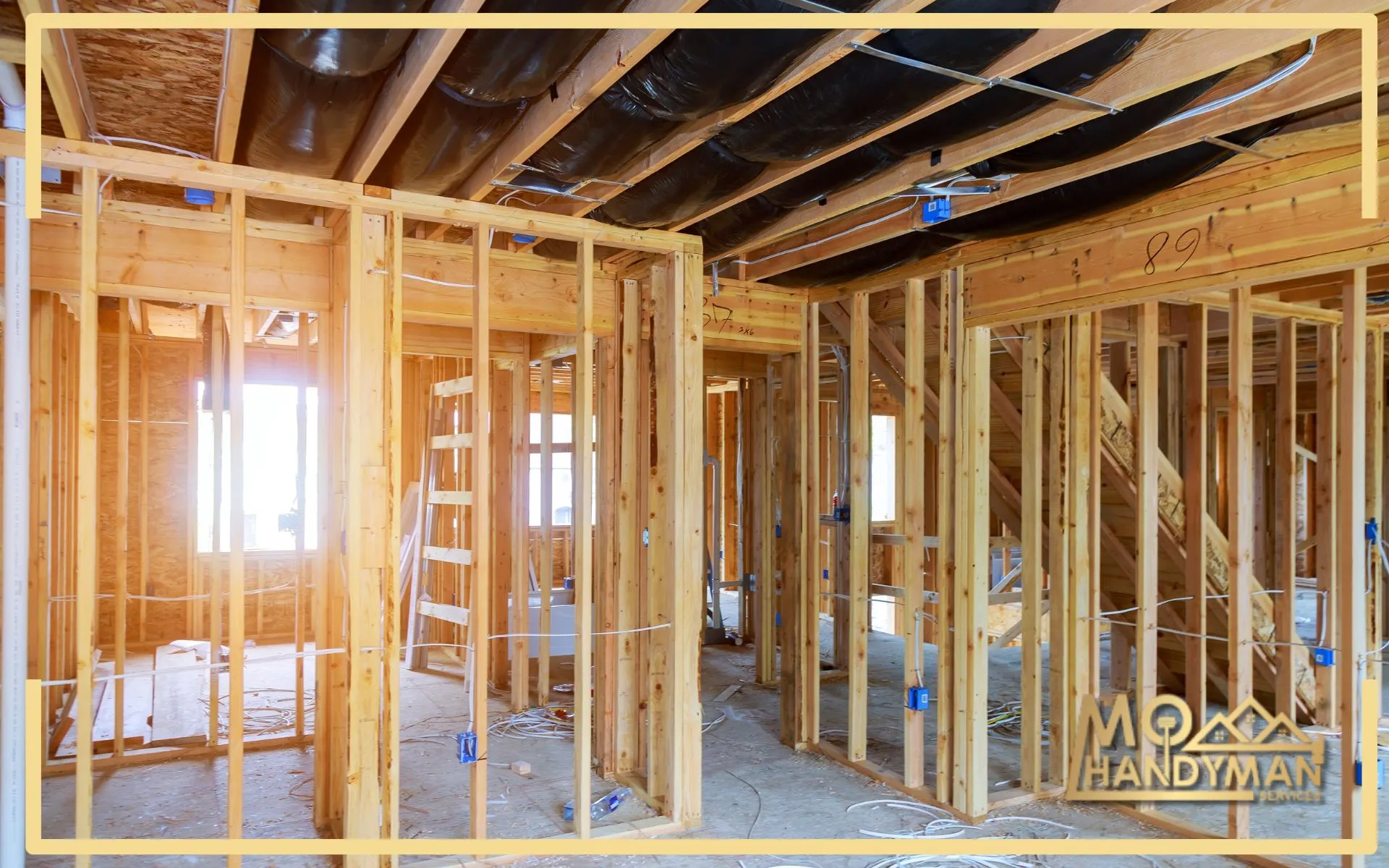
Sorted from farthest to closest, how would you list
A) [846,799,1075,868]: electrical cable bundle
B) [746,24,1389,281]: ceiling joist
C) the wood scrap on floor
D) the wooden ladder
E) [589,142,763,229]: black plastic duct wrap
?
the wooden ladder
the wood scrap on floor
[846,799,1075,868]: electrical cable bundle
[589,142,763,229]: black plastic duct wrap
[746,24,1389,281]: ceiling joist

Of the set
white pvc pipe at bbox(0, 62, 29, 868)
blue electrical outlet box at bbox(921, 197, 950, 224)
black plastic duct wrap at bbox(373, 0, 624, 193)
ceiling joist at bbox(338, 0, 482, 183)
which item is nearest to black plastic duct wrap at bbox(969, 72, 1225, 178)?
blue electrical outlet box at bbox(921, 197, 950, 224)

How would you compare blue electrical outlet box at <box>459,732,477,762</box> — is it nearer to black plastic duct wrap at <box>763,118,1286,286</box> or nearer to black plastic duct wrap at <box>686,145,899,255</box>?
black plastic duct wrap at <box>686,145,899,255</box>

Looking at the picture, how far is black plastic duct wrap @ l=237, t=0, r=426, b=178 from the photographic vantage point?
2359 mm

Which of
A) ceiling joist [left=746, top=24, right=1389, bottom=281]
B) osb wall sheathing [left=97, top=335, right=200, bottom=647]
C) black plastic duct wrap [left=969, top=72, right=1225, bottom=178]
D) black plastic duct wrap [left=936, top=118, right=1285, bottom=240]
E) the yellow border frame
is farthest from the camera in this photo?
osb wall sheathing [left=97, top=335, right=200, bottom=647]

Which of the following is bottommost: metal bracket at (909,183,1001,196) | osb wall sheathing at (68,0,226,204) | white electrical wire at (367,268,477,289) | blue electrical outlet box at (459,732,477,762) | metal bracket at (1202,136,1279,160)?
blue electrical outlet box at (459,732,477,762)

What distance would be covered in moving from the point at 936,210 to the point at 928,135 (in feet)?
2.73

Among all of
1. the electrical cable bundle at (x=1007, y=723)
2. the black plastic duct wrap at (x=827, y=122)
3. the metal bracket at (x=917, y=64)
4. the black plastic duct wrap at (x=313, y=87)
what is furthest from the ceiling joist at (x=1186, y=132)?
the electrical cable bundle at (x=1007, y=723)

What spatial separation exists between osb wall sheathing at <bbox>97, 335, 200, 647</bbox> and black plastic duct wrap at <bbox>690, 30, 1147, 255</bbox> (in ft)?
19.3

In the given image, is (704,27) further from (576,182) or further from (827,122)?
Result: (576,182)

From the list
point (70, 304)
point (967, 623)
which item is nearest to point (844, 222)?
point (967, 623)

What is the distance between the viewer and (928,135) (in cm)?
304

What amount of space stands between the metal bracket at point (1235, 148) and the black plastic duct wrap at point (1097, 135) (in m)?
0.22

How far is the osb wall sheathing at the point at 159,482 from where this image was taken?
7742 mm

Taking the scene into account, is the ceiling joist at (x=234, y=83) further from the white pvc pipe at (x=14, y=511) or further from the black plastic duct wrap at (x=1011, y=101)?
the black plastic duct wrap at (x=1011, y=101)
